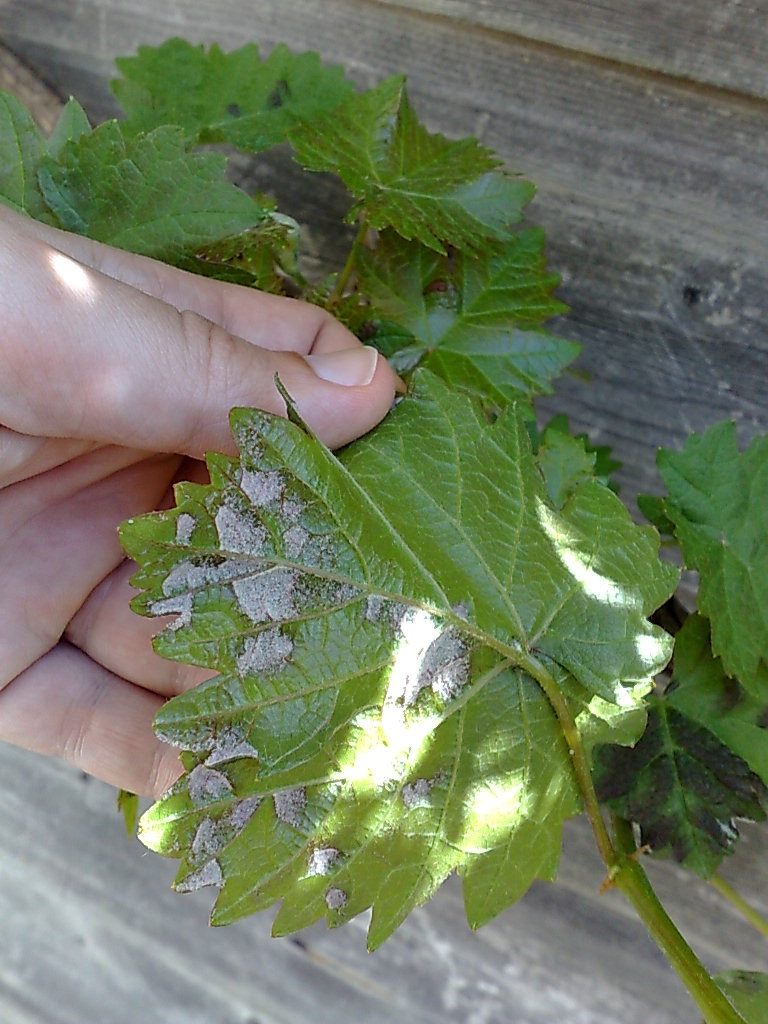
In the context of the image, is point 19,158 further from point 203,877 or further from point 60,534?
point 203,877

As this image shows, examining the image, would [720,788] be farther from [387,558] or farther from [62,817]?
[62,817]

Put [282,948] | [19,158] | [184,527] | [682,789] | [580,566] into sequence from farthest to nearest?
[282,948]
[682,789]
[19,158]
[580,566]
[184,527]

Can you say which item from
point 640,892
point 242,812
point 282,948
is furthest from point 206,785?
point 282,948

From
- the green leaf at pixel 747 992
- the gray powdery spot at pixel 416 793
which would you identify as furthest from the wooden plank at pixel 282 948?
the gray powdery spot at pixel 416 793

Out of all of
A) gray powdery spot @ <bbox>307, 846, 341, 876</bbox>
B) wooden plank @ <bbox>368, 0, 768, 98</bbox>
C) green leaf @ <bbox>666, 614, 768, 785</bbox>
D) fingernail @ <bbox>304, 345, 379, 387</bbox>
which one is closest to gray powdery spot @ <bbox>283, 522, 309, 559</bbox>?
fingernail @ <bbox>304, 345, 379, 387</bbox>

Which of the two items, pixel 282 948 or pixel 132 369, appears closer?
pixel 132 369
